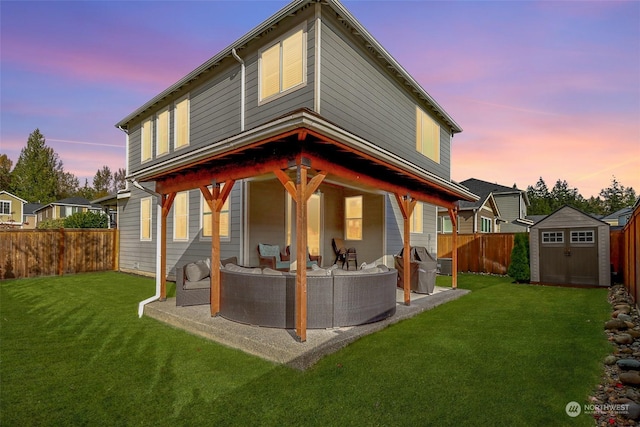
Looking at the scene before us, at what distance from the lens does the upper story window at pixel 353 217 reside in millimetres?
10203

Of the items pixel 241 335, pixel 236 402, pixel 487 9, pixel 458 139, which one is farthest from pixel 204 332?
pixel 458 139

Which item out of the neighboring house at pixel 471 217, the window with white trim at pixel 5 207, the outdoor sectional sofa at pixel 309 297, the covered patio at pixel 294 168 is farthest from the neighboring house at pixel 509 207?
the window with white trim at pixel 5 207

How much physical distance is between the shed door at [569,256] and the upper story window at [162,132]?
39.9ft

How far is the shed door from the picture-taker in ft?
32.1

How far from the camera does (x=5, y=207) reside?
3156cm

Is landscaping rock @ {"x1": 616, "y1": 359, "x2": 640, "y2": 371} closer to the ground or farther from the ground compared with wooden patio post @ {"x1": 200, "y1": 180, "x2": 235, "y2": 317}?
closer to the ground

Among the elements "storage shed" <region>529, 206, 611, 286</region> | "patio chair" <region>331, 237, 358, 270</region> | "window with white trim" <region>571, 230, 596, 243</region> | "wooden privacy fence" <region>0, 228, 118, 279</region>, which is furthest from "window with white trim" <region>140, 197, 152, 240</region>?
"window with white trim" <region>571, 230, 596, 243</region>

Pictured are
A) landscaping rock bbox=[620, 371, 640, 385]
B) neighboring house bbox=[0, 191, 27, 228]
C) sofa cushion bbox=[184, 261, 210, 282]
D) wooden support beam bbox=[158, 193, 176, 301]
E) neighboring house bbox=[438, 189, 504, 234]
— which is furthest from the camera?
neighboring house bbox=[0, 191, 27, 228]

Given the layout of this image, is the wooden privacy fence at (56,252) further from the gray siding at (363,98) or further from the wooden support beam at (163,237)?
the gray siding at (363,98)

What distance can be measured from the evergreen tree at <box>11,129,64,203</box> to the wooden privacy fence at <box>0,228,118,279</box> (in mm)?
34360

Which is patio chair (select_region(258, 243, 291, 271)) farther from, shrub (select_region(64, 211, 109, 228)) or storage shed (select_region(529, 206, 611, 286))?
shrub (select_region(64, 211, 109, 228))

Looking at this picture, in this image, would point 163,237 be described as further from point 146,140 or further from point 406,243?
point 146,140

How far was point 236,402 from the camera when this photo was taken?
9.91 ft

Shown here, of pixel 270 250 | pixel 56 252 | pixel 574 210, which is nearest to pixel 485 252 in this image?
pixel 574 210
